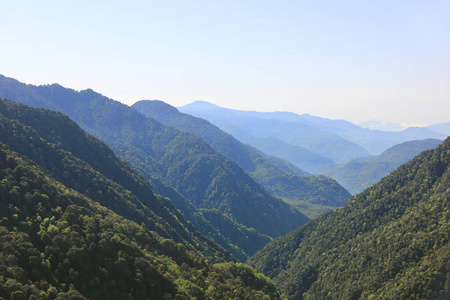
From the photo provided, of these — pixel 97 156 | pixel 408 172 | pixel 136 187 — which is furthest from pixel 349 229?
pixel 97 156

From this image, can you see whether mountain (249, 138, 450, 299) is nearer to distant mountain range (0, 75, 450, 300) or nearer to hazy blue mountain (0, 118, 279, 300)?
distant mountain range (0, 75, 450, 300)

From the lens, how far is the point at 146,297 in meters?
59.5

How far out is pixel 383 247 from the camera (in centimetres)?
12625

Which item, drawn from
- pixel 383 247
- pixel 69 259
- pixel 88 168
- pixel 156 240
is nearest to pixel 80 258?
pixel 69 259

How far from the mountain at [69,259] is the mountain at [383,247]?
5586 centimetres

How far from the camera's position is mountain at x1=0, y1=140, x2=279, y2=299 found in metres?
52.8

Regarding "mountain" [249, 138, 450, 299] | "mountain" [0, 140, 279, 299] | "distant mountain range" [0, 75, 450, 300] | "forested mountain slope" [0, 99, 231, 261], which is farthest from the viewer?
"forested mountain slope" [0, 99, 231, 261]

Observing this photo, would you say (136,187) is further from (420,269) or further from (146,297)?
(420,269)

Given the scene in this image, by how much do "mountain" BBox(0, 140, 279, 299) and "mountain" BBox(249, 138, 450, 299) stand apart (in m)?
55.9

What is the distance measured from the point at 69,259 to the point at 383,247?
118m

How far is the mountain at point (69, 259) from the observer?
52.8 meters

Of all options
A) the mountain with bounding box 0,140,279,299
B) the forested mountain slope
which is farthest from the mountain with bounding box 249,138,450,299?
the mountain with bounding box 0,140,279,299

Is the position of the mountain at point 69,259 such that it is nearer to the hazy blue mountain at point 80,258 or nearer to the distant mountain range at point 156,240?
the hazy blue mountain at point 80,258

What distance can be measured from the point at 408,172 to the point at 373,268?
257ft
